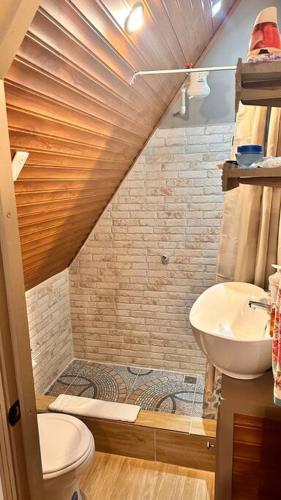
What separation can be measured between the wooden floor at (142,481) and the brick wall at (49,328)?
0.74m

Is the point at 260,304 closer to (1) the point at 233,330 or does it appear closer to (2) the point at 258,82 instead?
(1) the point at 233,330

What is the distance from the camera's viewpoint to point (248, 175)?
102cm

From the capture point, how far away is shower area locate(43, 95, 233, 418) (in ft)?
7.73

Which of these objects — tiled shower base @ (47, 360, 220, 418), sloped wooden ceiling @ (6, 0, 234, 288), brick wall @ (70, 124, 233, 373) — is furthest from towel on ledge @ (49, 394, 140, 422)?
sloped wooden ceiling @ (6, 0, 234, 288)

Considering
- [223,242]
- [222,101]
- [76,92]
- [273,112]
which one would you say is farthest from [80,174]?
[222,101]

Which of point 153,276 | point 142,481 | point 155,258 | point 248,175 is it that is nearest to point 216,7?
point 248,175

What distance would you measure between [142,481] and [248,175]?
1.84 meters

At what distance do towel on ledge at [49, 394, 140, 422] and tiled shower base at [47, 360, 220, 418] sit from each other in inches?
5.0

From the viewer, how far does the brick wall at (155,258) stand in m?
2.38

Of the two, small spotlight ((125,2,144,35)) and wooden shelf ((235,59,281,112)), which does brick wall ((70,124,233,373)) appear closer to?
small spotlight ((125,2,144,35))

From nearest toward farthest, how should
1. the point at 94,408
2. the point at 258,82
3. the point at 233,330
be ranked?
the point at 258,82 < the point at 233,330 < the point at 94,408

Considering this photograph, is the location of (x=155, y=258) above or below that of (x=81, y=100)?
below

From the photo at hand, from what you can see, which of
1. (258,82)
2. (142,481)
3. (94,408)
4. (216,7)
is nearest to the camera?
(258,82)

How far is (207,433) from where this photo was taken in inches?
76.2
